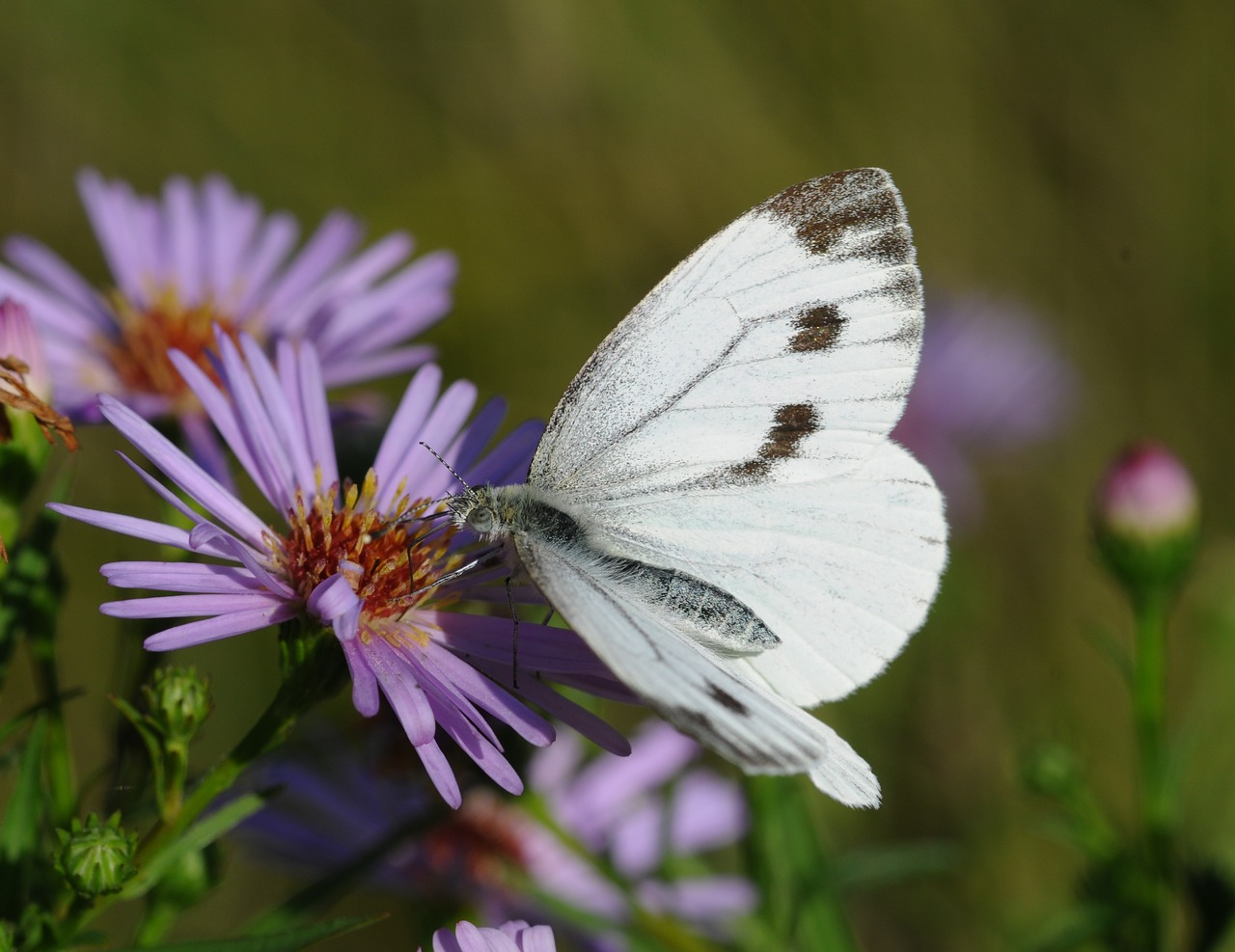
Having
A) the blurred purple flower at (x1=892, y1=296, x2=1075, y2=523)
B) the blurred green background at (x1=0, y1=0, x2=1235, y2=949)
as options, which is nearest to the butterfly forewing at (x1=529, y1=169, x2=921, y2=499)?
the blurred green background at (x1=0, y1=0, x2=1235, y2=949)

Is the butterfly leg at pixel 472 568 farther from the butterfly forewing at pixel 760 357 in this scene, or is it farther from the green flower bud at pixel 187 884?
the green flower bud at pixel 187 884

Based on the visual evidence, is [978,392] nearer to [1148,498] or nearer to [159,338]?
[1148,498]

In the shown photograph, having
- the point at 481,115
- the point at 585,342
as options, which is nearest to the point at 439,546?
the point at 585,342

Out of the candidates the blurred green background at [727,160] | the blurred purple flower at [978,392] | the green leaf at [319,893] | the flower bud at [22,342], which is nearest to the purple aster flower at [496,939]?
the green leaf at [319,893]

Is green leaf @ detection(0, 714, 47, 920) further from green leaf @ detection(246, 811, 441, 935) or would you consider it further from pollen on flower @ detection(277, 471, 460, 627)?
pollen on flower @ detection(277, 471, 460, 627)

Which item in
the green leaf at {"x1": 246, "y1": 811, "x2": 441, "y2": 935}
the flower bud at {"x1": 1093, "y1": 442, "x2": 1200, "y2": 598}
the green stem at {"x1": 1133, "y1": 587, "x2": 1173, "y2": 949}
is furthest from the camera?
the flower bud at {"x1": 1093, "y1": 442, "x2": 1200, "y2": 598}

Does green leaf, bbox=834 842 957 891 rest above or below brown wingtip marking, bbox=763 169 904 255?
below

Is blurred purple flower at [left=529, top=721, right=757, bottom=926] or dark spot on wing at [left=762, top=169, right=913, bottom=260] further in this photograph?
blurred purple flower at [left=529, top=721, right=757, bottom=926]

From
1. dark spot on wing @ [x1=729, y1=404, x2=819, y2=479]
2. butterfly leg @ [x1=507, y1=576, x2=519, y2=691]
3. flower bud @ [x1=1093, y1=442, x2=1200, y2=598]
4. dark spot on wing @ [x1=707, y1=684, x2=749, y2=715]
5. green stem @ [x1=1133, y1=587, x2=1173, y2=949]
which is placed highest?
dark spot on wing @ [x1=729, y1=404, x2=819, y2=479]

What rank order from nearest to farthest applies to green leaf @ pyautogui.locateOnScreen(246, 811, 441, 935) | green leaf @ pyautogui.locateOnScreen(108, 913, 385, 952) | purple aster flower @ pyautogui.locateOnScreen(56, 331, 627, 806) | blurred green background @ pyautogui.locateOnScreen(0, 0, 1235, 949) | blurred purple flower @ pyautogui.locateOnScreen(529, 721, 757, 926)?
green leaf @ pyautogui.locateOnScreen(108, 913, 385, 952), purple aster flower @ pyautogui.locateOnScreen(56, 331, 627, 806), green leaf @ pyautogui.locateOnScreen(246, 811, 441, 935), blurred purple flower @ pyautogui.locateOnScreen(529, 721, 757, 926), blurred green background @ pyautogui.locateOnScreen(0, 0, 1235, 949)
